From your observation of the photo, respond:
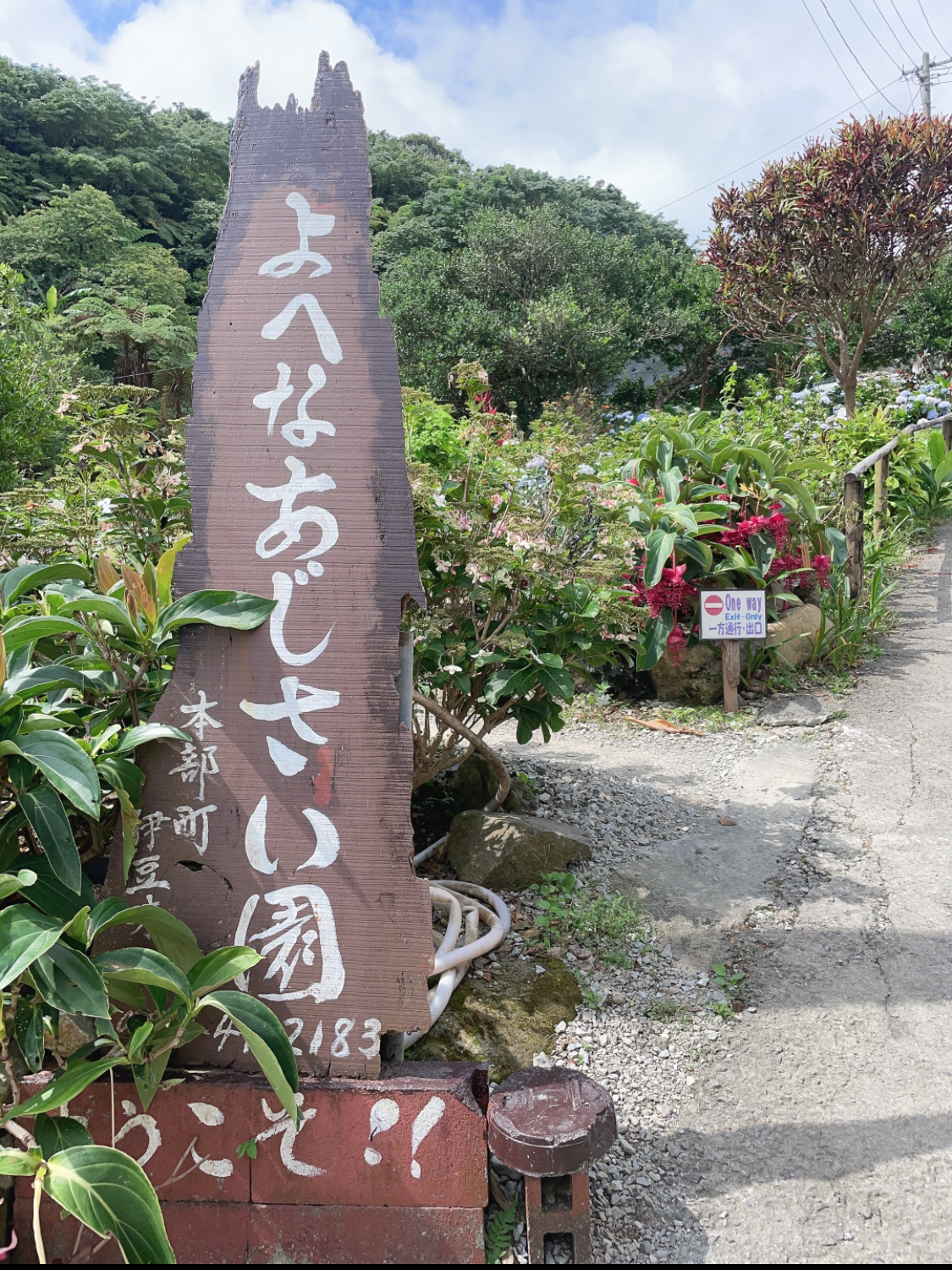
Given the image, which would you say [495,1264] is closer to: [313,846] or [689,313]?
[313,846]

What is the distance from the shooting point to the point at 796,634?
15.6 ft

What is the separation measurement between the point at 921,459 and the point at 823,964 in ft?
20.6

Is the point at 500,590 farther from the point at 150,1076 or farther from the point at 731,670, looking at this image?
the point at 731,670

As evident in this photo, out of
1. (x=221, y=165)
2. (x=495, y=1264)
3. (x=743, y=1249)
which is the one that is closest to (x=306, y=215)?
(x=495, y=1264)

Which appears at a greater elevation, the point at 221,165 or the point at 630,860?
the point at 221,165

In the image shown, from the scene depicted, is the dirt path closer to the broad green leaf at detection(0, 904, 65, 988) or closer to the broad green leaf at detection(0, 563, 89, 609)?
the broad green leaf at detection(0, 904, 65, 988)

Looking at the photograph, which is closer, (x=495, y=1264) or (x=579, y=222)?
(x=495, y=1264)

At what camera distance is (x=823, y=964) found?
7.90 feet

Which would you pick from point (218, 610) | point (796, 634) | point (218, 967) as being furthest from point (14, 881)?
point (796, 634)

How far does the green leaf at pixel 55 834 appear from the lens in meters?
1.38

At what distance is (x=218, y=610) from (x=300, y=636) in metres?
0.16

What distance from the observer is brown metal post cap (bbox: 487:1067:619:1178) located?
147 centimetres

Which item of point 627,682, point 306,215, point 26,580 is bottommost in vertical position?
point 627,682

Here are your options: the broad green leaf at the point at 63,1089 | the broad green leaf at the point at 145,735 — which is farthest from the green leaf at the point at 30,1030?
the broad green leaf at the point at 145,735
